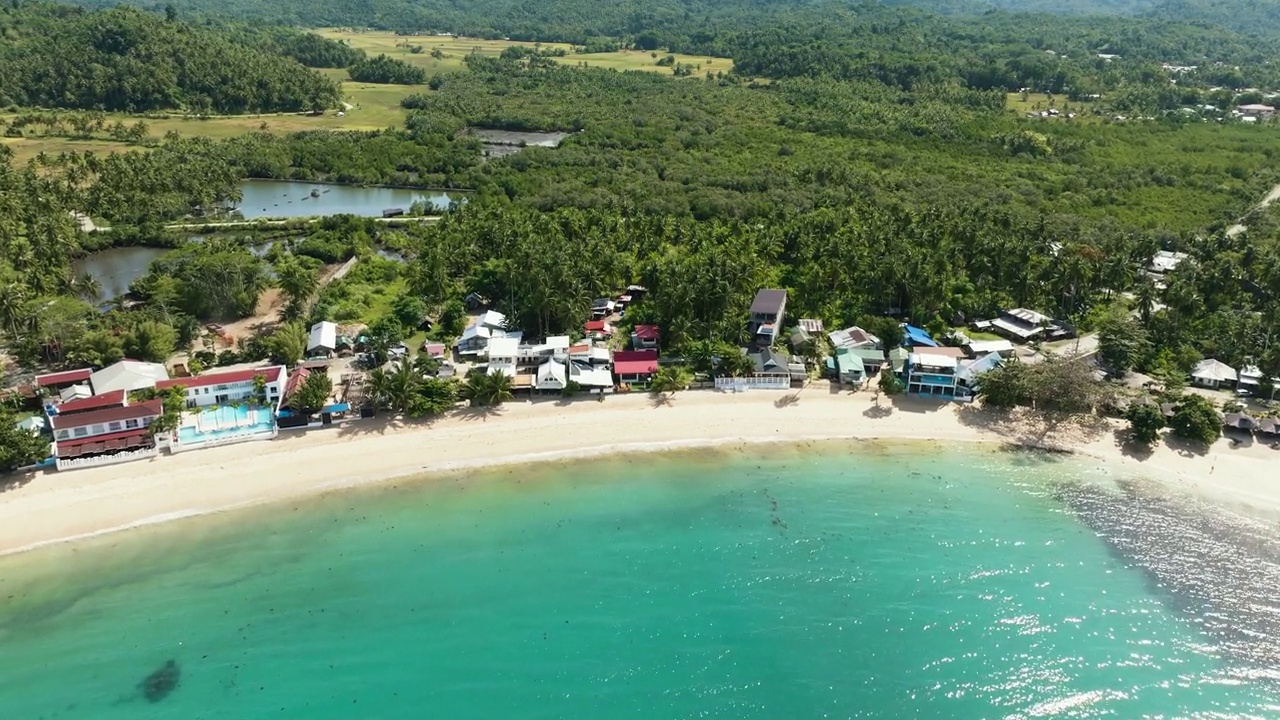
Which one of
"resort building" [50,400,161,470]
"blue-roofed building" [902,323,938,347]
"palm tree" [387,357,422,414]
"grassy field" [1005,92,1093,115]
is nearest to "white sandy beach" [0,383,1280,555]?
"resort building" [50,400,161,470]

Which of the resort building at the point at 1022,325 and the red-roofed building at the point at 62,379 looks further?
the resort building at the point at 1022,325

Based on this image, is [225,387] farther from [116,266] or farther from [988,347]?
[988,347]

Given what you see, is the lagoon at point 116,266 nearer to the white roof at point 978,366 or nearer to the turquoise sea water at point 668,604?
the turquoise sea water at point 668,604

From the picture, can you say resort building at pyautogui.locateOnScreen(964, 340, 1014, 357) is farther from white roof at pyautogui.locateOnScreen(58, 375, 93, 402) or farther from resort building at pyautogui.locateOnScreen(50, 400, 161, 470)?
white roof at pyautogui.locateOnScreen(58, 375, 93, 402)

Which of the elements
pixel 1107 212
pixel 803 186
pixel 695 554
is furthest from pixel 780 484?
pixel 1107 212

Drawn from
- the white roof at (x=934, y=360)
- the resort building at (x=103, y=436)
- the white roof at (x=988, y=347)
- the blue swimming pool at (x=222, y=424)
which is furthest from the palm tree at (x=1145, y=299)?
the resort building at (x=103, y=436)

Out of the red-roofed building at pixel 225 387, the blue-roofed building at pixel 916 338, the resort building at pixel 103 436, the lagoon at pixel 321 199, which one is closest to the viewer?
the resort building at pixel 103 436
